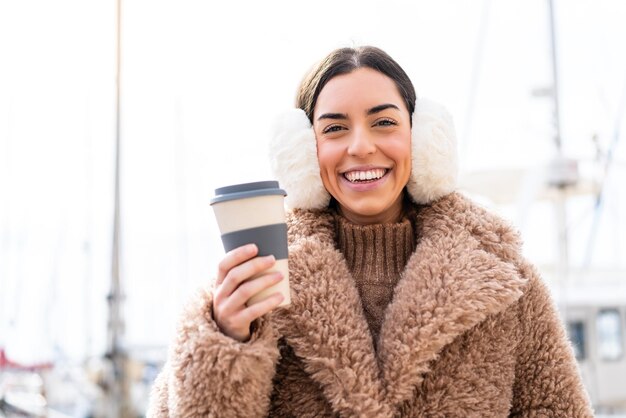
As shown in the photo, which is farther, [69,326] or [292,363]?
[69,326]

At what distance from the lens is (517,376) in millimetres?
1670

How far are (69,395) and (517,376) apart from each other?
11.6 meters

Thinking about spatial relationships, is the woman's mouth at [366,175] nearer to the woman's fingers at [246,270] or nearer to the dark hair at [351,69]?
the dark hair at [351,69]

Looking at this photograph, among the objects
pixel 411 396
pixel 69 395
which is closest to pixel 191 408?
pixel 411 396

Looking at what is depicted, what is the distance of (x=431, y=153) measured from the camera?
1673mm

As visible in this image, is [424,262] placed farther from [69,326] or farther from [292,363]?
[69,326]

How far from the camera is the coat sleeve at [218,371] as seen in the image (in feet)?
4.59

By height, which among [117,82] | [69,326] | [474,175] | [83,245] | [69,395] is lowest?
[69,395]

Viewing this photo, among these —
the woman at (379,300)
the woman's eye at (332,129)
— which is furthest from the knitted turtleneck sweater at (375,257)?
the woman's eye at (332,129)

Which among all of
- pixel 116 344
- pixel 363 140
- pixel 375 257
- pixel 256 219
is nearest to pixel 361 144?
pixel 363 140

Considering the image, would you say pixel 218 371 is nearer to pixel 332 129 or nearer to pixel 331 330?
pixel 331 330

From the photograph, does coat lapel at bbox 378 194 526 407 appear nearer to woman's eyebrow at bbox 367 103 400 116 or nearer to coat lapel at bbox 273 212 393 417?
coat lapel at bbox 273 212 393 417

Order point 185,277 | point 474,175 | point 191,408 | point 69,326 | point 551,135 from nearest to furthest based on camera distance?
1. point 191,408
2. point 551,135
3. point 474,175
4. point 69,326
5. point 185,277

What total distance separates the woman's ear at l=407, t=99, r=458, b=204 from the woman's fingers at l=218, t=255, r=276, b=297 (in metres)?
0.52
